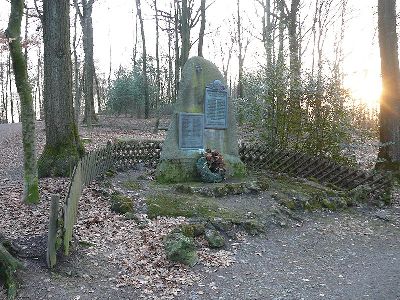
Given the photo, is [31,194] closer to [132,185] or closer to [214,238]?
[132,185]

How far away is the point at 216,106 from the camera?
35.6 ft

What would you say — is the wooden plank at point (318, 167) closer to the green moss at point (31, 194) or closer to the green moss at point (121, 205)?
the green moss at point (121, 205)

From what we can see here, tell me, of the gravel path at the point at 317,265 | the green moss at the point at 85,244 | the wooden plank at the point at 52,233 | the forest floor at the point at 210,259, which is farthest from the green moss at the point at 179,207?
the wooden plank at the point at 52,233

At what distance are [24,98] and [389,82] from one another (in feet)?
31.0

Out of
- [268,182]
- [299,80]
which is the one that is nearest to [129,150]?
[268,182]

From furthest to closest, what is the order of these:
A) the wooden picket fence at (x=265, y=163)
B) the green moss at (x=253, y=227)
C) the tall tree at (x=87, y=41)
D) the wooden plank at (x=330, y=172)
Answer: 1. the tall tree at (x=87, y=41)
2. the wooden plank at (x=330, y=172)
3. the wooden picket fence at (x=265, y=163)
4. the green moss at (x=253, y=227)

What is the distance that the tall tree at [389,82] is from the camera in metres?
11.1

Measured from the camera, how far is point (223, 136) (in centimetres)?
1114

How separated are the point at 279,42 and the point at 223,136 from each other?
9.69 meters

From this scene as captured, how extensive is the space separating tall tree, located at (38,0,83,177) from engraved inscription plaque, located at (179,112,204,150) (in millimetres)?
2794

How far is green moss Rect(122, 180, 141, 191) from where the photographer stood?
30.6ft

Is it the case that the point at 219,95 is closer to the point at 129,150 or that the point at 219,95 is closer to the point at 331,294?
the point at 129,150

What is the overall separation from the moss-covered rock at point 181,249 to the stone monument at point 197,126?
153 inches

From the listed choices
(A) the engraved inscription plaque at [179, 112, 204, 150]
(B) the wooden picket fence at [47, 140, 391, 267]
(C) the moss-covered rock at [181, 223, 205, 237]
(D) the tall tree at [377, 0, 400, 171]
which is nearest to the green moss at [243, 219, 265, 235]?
(C) the moss-covered rock at [181, 223, 205, 237]
